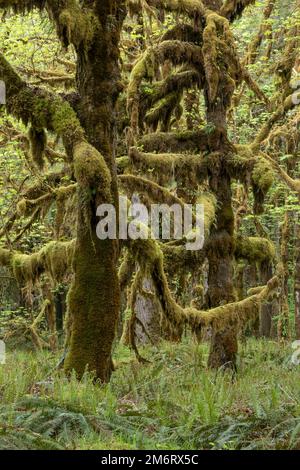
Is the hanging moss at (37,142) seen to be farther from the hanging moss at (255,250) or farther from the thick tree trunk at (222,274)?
the hanging moss at (255,250)

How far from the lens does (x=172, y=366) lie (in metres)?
12.7

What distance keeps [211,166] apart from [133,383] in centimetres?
530

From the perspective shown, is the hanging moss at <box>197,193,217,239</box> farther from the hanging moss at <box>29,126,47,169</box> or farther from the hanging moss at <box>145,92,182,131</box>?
the hanging moss at <box>29,126,47,169</box>

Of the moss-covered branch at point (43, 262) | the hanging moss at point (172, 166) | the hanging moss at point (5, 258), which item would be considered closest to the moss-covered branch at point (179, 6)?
the hanging moss at point (172, 166)

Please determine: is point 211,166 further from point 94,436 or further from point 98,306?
point 94,436

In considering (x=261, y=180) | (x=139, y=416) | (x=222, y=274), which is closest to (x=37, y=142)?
(x=139, y=416)

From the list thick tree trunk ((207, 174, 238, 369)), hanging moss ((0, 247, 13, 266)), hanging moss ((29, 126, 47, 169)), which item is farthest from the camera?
thick tree trunk ((207, 174, 238, 369))

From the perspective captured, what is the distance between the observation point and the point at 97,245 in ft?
27.8

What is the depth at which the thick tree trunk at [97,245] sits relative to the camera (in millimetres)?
8312

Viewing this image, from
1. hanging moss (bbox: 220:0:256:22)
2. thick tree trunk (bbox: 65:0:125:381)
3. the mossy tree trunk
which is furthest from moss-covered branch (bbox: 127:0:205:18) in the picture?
thick tree trunk (bbox: 65:0:125:381)

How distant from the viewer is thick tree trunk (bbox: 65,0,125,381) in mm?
8312

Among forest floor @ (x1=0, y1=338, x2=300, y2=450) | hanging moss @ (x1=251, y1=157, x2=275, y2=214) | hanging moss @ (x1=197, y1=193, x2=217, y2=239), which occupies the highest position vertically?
hanging moss @ (x1=251, y1=157, x2=275, y2=214)

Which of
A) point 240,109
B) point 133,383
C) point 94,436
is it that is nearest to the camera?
point 94,436

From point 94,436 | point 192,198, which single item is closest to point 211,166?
point 192,198
